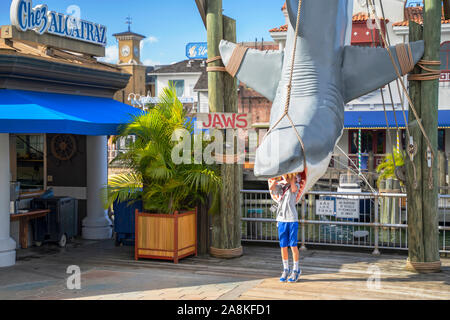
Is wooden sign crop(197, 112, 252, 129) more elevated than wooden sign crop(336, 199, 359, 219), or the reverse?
wooden sign crop(197, 112, 252, 129)

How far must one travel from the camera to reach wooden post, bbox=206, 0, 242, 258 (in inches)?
381

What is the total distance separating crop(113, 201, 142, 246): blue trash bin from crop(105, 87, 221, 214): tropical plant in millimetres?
663

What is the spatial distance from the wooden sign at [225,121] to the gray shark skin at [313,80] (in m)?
3.58

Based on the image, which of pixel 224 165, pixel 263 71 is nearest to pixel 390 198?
pixel 224 165

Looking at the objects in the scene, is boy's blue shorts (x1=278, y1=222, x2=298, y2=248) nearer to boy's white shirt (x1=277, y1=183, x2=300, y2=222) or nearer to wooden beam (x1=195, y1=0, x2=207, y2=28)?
boy's white shirt (x1=277, y1=183, x2=300, y2=222)

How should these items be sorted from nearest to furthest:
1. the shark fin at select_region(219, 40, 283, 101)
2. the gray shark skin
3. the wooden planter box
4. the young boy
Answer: the gray shark skin < the shark fin at select_region(219, 40, 283, 101) < the young boy < the wooden planter box

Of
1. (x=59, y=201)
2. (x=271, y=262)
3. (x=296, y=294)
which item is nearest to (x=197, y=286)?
(x=296, y=294)

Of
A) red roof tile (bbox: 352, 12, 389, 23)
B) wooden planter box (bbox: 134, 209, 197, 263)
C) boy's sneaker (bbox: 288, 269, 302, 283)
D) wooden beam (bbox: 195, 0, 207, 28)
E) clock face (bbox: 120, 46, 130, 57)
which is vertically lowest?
boy's sneaker (bbox: 288, 269, 302, 283)

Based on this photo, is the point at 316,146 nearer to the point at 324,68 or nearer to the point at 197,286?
the point at 324,68

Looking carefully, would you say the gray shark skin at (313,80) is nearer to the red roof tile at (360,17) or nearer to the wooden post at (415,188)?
the wooden post at (415,188)

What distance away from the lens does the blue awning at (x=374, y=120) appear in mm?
25106

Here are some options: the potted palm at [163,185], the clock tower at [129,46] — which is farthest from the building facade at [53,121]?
the clock tower at [129,46]

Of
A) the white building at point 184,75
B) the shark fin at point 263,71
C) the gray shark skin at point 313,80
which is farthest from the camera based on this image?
the white building at point 184,75

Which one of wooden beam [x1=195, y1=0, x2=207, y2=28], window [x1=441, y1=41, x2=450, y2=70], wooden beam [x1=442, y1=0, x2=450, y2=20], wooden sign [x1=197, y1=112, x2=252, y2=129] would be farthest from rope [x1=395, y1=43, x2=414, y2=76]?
window [x1=441, y1=41, x2=450, y2=70]
